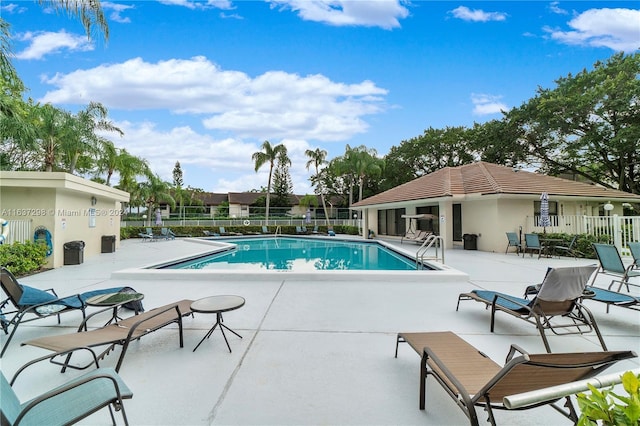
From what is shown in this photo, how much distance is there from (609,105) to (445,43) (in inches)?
571

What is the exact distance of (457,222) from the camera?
17.0m

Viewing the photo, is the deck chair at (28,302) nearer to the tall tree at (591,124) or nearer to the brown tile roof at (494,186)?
the brown tile roof at (494,186)

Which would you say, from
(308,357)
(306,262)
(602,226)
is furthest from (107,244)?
(602,226)

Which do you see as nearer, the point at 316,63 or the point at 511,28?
the point at 511,28

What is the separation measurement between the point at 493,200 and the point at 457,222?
297cm

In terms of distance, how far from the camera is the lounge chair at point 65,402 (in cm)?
166

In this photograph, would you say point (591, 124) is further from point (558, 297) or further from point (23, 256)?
point (23, 256)

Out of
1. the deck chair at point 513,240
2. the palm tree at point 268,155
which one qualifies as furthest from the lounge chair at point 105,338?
the palm tree at point 268,155

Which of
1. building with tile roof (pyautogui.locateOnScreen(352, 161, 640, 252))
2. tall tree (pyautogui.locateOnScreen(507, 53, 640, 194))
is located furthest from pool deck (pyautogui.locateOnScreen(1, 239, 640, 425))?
tall tree (pyautogui.locateOnScreen(507, 53, 640, 194))

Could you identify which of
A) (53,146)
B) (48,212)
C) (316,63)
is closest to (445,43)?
(316,63)

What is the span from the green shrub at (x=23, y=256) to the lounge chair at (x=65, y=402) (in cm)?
872

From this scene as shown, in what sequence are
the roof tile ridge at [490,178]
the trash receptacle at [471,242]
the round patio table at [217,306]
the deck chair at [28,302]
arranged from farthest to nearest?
the trash receptacle at [471,242] → the roof tile ridge at [490,178] → the deck chair at [28,302] → the round patio table at [217,306]

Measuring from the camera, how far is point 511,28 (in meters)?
11.0

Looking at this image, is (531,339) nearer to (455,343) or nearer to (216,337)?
(455,343)
